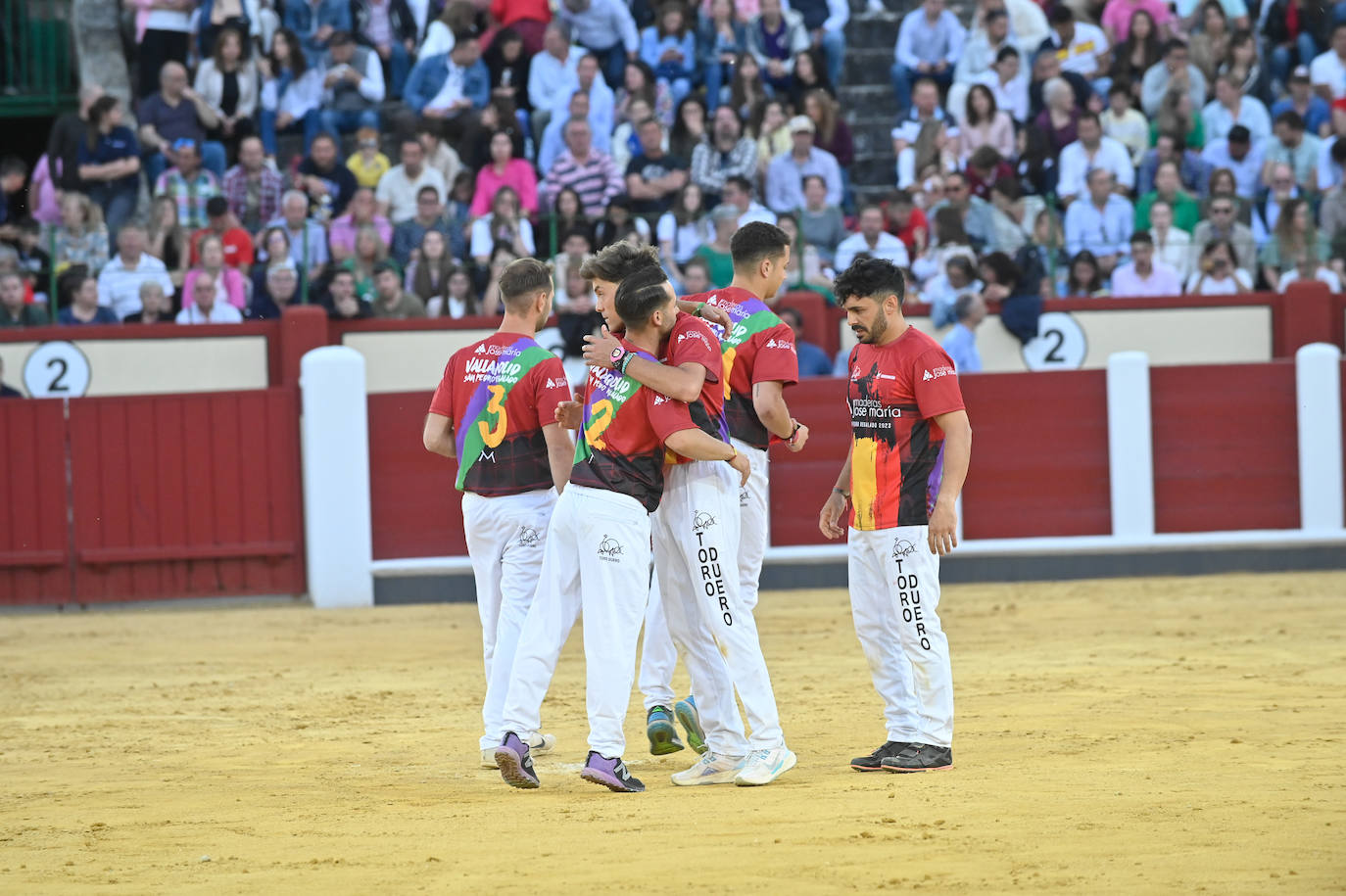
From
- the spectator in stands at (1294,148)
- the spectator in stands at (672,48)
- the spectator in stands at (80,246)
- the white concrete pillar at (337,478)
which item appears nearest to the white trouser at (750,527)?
the white concrete pillar at (337,478)

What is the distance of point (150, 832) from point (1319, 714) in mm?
4357

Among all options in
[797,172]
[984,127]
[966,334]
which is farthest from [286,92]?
[966,334]

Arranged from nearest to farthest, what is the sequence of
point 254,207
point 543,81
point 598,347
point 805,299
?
1. point 598,347
2. point 805,299
3. point 254,207
4. point 543,81

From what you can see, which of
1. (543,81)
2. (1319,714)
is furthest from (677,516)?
(543,81)

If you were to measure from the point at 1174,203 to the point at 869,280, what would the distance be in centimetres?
889

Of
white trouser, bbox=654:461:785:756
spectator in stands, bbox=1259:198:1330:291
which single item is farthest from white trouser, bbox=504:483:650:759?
spectator in stands, bbox=1259:198:1330:291

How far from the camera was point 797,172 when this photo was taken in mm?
14500

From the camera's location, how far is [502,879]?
14.6 feet

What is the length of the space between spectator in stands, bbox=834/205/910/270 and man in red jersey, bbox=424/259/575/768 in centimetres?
741

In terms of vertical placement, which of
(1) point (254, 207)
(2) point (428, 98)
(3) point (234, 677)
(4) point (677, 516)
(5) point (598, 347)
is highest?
(2) point (428, 98)

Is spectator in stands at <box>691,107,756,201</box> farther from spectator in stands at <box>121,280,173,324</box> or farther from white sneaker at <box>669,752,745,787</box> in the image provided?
white sneaker at <box>669,752,745,787</box>

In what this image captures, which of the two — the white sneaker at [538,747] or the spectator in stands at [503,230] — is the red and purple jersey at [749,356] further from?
the spectator in stands at [503,230]

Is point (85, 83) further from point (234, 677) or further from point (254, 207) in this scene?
point (234, 677)

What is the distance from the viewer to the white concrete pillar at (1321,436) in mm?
12766
